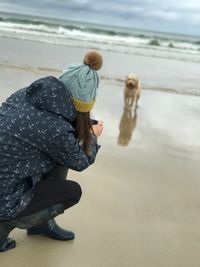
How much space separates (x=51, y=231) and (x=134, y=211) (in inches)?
29.1

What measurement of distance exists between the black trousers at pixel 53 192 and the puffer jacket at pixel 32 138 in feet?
0.28

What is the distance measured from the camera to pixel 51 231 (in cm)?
299

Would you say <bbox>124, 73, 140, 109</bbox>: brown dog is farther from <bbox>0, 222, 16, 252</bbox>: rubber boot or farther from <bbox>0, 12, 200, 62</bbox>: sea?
<bbox>0, 12, 200, 62</bbox>: sea

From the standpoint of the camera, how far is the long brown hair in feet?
8.34

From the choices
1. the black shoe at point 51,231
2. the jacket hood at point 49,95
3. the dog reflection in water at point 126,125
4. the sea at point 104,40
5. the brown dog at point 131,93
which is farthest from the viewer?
the sea at point 104,40

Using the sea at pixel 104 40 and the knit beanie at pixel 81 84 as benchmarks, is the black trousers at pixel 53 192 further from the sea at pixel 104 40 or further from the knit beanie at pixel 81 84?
the sea at pixel 104 40

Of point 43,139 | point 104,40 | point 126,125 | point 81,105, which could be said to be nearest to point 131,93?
point 126,125

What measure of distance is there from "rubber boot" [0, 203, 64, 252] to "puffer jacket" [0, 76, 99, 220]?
0.14m

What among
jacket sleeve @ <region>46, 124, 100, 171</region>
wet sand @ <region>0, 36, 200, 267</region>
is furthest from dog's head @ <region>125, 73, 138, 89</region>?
jacket sleeve @ <region>46, 124, 100, 171</region>

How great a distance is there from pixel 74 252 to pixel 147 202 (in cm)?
95

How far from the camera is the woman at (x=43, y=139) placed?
2377mm

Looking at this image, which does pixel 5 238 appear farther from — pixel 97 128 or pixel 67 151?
pixel 97 128

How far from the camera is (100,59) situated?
259 cm

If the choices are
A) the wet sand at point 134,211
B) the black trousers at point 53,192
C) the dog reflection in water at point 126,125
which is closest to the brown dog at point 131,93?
the dog reflection in water at point 126,125
